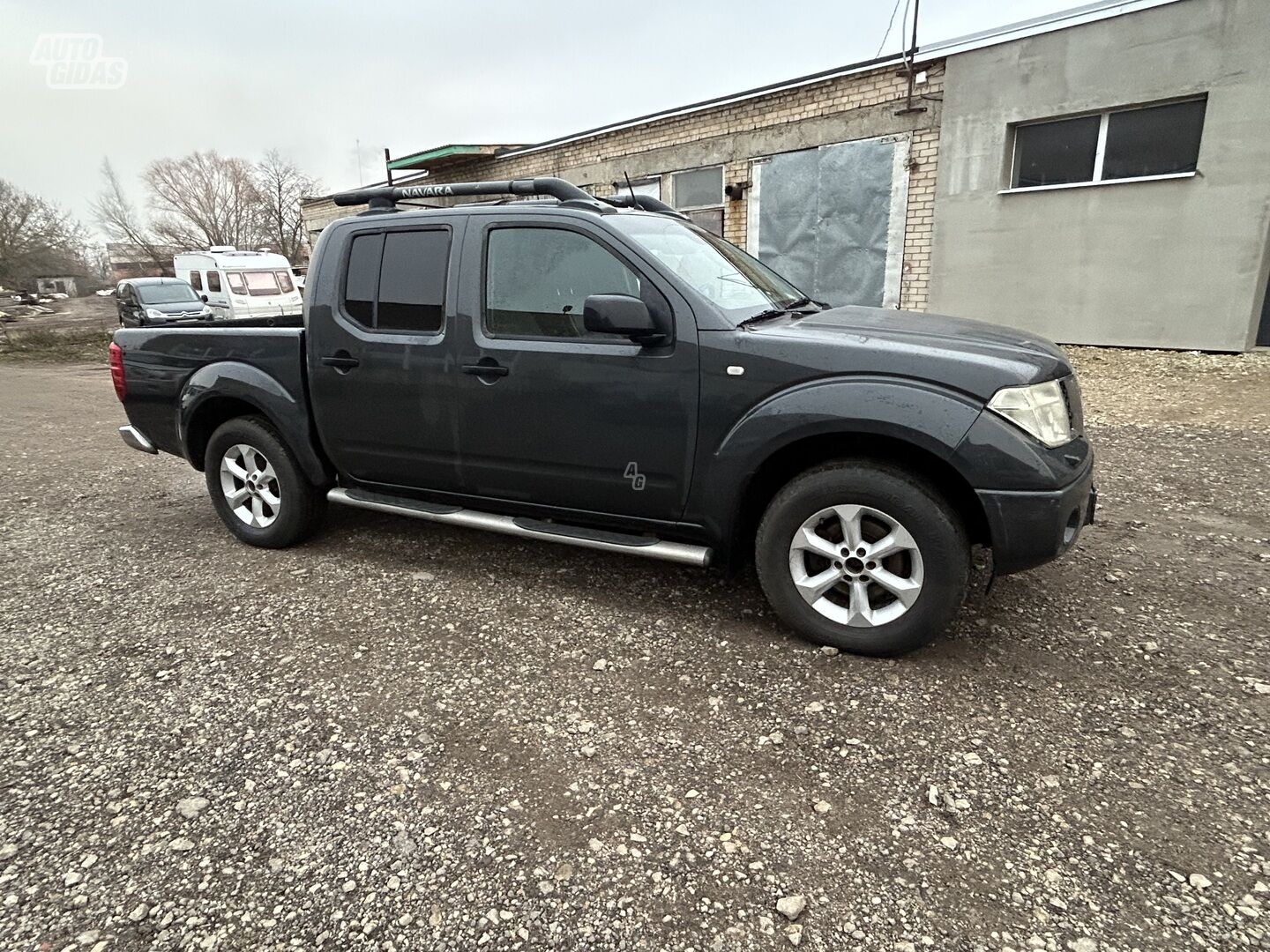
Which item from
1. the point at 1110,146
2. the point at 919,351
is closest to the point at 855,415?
the point at 919,351

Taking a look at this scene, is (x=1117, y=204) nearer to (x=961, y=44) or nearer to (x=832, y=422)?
(x=961, y=44)

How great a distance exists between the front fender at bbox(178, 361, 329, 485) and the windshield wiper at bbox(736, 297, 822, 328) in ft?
8.25

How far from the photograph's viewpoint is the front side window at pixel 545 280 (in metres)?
3.28

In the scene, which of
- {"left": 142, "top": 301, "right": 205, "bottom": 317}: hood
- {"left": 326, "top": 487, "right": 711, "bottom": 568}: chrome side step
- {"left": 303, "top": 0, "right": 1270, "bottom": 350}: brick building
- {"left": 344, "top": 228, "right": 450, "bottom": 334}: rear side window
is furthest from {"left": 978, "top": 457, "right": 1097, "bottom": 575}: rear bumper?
{"left": 142, "top": 301, "right": 205, "bottom": 317}: hood

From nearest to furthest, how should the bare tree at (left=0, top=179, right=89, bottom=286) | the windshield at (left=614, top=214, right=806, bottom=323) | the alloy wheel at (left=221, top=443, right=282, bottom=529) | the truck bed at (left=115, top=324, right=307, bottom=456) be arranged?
1. the windshield at (left=614, top=214, right=806, bottom=323)
2. the truck bed at (left=115, top=324, right=307, bottom=456)
3. the alloy wheel at (left=221, top=443, right=282, bottom=529)
4. the bare tree at (left=0, top=179, right=89, bottom=286)

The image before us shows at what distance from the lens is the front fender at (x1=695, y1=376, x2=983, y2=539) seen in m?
2.70

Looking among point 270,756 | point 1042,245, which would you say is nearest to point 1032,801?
point 270,756

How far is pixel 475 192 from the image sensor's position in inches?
147

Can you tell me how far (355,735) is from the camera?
8.51 feet

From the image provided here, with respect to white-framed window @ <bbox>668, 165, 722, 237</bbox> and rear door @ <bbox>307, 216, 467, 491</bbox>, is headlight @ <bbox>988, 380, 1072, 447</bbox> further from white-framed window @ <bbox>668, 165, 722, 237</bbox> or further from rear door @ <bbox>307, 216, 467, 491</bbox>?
white-framed window @ <bbox>668, 165, 722, 237</bbox>

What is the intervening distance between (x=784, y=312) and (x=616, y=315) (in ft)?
3.16

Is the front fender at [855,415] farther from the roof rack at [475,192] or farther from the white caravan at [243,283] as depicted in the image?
the white caravan at [243,283]

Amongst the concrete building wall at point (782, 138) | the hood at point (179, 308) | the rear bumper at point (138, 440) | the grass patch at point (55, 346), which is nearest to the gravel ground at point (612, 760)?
the rear bumper at point (138, 440)

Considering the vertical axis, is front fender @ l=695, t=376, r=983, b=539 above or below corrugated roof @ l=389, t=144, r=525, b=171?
below
